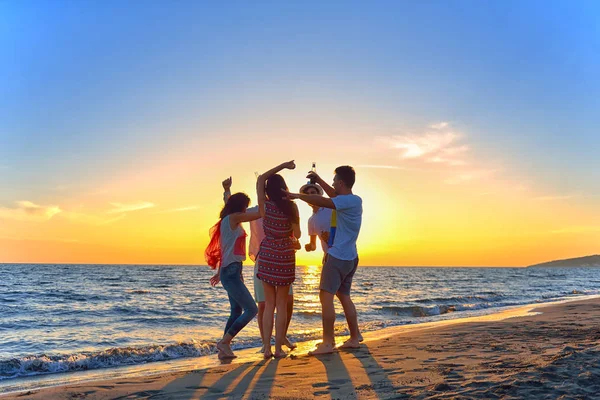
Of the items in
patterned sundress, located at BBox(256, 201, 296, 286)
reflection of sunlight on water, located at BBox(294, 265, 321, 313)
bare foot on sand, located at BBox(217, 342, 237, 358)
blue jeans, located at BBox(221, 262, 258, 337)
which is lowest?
reflection of sunlight on water, located at BBox(294, 265, 321, 313)

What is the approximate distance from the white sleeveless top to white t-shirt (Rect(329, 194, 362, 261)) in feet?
3.65

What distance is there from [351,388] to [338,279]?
1865 millimetres

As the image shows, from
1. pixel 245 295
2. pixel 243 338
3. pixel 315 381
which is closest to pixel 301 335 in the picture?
pixel 243 338

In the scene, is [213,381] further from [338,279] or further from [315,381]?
[338,279]

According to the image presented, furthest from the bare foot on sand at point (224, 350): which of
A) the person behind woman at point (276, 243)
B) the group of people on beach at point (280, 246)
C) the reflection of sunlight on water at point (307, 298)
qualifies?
the reflection of sunlight on water at point (307, 298)

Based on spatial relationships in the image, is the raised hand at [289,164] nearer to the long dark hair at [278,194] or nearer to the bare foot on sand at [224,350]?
the long dark hair at [278,194]

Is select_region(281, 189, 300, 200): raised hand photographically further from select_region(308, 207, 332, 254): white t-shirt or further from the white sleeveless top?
select_region(308, 207, 332, 254): white t-shirt

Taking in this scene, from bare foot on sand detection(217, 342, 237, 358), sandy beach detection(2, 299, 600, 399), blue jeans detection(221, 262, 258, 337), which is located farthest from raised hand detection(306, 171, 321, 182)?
bare foot on sand detection(217, 342, 237, 358)

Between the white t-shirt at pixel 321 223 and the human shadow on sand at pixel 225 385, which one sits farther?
the white t-shirt at pixel 321 223

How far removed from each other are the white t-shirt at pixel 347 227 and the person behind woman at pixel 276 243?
1.44ft

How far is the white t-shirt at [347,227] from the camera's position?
5215 mm

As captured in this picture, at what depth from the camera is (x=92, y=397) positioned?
159 inches

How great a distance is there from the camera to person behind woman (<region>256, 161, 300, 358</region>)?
5238mm

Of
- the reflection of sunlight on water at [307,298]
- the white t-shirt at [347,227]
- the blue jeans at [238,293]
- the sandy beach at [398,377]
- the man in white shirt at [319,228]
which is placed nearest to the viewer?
the sandy beach at [398,377]
